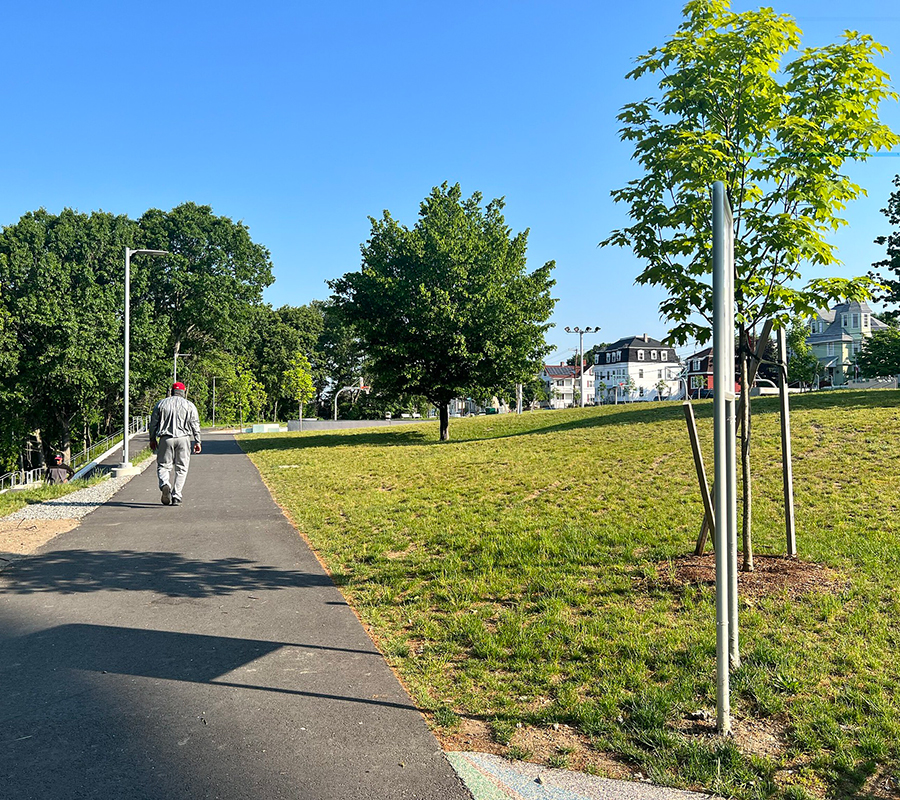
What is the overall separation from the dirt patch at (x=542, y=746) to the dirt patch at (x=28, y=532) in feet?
21.9

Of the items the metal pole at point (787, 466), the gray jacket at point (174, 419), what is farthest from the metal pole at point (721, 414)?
the gray jacket at point (174, 419)

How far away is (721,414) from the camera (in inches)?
158

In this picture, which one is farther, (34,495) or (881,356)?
(881,356)

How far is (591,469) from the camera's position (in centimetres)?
→ 1312

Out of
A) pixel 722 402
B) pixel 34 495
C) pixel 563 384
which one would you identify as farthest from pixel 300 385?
pixel 563 384

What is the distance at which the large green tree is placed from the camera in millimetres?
26359

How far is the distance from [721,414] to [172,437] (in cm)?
1003

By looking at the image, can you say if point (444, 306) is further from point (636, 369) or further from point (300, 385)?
point (636, 369)

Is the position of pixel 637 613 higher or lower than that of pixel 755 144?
Answer: lower

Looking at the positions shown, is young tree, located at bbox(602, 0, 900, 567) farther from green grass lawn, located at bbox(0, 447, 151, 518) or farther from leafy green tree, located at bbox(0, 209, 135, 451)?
leafy green tree, located at bbox(0, 209, 135, 451)

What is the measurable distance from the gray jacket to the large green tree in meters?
14.3

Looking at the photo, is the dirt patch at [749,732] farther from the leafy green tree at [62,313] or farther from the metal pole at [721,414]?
the leafy green tree at [62,313]

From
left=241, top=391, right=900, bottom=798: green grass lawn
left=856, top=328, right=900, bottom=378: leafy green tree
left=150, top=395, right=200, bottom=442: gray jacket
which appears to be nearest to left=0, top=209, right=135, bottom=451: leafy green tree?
left=150, top=395, right=200, bottom=442: gray jacket

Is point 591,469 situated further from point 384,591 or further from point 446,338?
point 446,338
